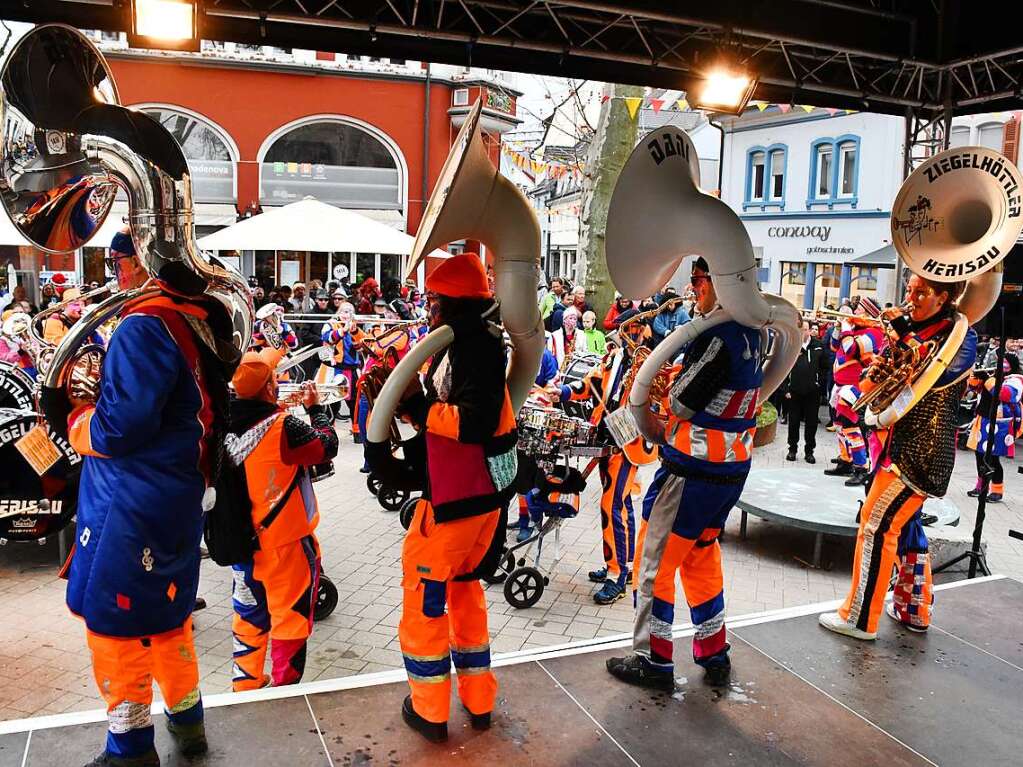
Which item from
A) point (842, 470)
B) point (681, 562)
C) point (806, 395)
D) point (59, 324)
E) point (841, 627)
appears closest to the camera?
point (681, 562)

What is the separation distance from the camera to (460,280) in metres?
3.42

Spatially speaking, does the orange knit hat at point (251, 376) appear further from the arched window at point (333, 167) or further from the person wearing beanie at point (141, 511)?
the arched window at point (333, 167)

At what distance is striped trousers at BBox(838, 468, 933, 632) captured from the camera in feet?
15.0

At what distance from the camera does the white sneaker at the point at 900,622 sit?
4.81 metres

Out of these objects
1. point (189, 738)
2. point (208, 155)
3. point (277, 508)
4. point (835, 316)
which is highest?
point (208, 155)

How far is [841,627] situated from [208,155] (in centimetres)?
2134

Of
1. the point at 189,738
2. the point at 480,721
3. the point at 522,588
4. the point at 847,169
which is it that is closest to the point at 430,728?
the point at 480,721

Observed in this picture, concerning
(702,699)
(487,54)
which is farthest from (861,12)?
(702,699)

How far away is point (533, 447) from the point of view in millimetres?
5336

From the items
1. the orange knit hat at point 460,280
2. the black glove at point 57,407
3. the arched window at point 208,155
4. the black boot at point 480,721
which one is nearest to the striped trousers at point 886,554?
the black boot at point 480,721

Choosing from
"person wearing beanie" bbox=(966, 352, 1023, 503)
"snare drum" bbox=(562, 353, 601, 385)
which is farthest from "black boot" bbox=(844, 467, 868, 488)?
"snare drum" bbox=(562, 353, 601, 385)

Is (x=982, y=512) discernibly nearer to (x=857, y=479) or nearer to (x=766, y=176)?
(x=857, y=479)

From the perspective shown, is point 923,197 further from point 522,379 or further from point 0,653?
point 0,653

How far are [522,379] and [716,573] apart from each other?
4.35ft
